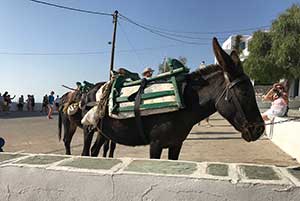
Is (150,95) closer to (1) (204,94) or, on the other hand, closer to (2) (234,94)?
(1) (204,94)

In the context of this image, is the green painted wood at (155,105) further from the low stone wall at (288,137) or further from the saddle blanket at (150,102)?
the low stone wall at (288,137)

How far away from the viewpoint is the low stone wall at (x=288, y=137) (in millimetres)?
8359

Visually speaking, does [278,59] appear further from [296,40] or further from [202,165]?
[202,165]

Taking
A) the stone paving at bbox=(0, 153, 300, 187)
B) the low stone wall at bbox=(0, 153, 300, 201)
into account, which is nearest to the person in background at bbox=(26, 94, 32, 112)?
the stone paving at bbox=(0, 153, 300, 187)

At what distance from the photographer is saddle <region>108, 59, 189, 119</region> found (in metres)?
3.63

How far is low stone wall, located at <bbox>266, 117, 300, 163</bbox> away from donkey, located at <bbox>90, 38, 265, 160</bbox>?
5.21 metres

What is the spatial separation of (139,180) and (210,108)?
1.81 meters

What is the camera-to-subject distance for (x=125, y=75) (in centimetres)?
477

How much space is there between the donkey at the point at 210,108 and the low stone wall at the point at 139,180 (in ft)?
4.17

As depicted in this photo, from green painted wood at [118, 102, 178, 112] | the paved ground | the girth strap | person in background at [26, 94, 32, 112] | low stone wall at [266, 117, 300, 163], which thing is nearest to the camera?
green painted wood at [118, 102, 178, 112]

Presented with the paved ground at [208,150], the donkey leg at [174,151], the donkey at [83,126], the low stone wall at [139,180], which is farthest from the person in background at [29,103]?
the low stone wall at [139,180]

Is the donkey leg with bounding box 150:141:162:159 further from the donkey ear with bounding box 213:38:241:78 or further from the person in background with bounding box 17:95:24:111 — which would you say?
the person in background with bounding box 17:95:24:111

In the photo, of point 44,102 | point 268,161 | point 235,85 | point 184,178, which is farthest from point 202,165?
point 44,102

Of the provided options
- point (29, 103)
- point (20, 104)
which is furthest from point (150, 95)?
point (29, 103)
